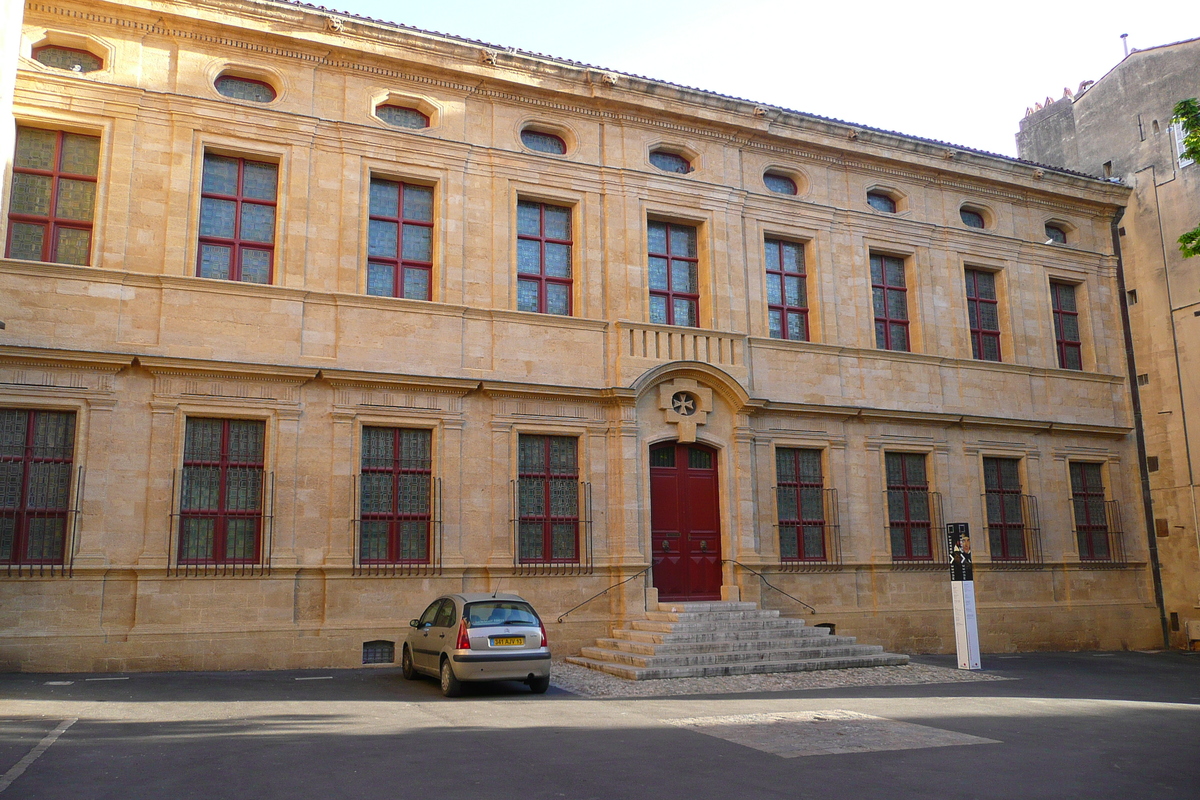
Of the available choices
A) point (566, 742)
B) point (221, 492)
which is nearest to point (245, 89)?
point (221, 492)

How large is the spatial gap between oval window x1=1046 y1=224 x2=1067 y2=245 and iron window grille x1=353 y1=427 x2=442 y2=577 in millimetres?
16149

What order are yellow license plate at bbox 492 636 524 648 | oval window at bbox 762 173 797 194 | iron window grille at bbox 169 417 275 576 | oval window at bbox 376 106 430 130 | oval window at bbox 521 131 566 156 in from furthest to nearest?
oval window at bbox 762 173 797 194 → oval window at bbox 521 131 566 156 → oval window at bbox 376 106 430 130 → iron window grille at bbox 169 417 275 576 → yellow license plate at bbox 492 636 524 648

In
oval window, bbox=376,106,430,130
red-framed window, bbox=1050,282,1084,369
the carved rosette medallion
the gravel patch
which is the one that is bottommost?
the gravel patch

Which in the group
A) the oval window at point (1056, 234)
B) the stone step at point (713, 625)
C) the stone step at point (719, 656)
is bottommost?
the stone step at point (719, 656)

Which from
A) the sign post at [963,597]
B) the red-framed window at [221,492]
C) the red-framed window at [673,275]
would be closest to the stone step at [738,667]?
the sign post at [963,597]

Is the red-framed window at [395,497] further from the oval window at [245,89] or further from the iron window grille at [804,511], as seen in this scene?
the iron window grille at [804,511]

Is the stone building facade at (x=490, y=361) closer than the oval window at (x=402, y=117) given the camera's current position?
Yes

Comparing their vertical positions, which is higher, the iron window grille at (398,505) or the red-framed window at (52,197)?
the red-framed window at (52,197)

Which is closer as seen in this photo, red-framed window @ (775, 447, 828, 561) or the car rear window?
the car rear window

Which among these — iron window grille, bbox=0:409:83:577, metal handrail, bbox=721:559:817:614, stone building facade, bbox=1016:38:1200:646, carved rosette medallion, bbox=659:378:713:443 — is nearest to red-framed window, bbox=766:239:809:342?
carved rosette medallion, bbox=659:378:713:443

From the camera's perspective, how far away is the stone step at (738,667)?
1431 cm

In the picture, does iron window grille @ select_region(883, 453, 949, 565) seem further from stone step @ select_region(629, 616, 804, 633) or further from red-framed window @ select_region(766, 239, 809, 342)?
stone step @ select_region(629, 616, 804, 633)

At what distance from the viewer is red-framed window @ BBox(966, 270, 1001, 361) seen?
21.9m

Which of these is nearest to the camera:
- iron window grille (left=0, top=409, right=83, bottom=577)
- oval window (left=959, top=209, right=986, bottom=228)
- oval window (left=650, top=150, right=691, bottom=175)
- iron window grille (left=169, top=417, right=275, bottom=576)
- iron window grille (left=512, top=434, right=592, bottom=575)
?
iron window grille (left=0, top=409, right=83, bottom=577)
